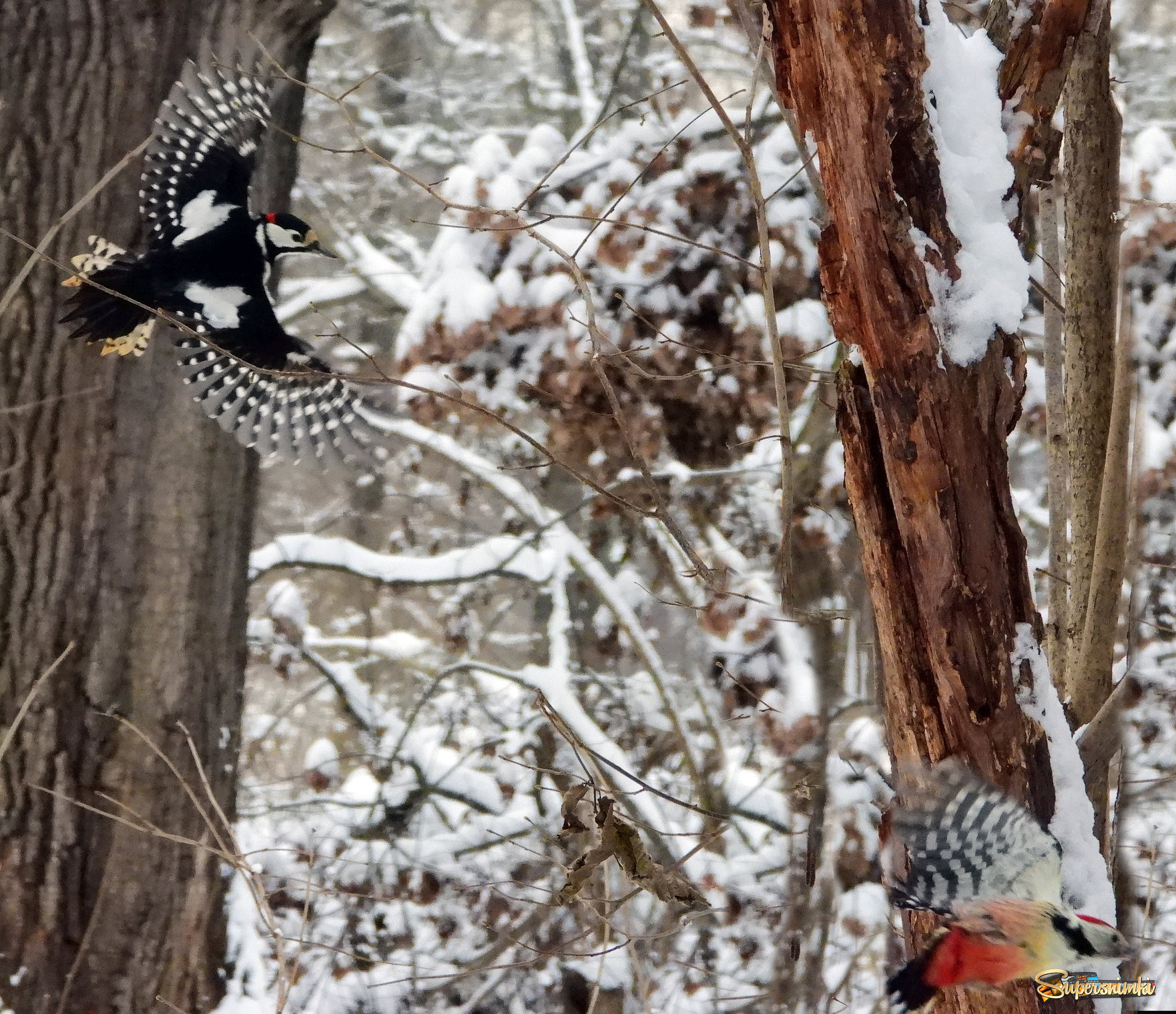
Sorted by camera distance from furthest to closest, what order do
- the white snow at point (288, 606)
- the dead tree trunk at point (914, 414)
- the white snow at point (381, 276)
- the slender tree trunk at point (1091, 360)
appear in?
the white snow at point (381, 276) → the white snow at point (288, 606) → the slender tree trunk at point (1091, 360) → the dead tree trunk at point (914, 414)

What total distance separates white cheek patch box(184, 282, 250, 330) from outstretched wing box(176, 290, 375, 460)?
1 cm

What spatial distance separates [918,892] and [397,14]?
6.10 m

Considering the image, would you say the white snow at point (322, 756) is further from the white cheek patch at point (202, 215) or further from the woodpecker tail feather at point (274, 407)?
the white cheek patch at point (202, 215)

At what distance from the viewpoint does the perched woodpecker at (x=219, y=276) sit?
2045mm

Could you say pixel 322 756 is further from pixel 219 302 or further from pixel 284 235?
pixel 284 235

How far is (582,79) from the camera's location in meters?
4.69

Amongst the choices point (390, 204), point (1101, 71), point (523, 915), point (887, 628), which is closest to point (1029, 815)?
point (887, 628)

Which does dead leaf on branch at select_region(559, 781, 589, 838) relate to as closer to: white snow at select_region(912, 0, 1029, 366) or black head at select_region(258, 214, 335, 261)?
white snow at select_region(912, 0, 1029, 366)

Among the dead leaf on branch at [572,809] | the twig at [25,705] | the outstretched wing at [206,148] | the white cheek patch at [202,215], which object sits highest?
the outstretched wing at [206,148]

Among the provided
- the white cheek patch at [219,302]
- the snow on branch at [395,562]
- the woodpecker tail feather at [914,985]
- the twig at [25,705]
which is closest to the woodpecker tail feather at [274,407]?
the white cheek patch at [219,302]

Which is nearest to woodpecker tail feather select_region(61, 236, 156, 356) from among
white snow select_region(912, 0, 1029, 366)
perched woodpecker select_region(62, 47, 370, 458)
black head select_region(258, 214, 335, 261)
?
perched woodpecker select_region(62, 47, 370, 458)

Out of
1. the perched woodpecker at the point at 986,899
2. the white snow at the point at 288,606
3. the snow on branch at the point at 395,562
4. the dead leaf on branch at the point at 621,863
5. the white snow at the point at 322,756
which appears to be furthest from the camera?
the white snow at the point at 322,756

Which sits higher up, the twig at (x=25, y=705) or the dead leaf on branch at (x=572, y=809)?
the twig at (x=25, y=705)

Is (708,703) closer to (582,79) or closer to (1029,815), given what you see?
(582,79)
